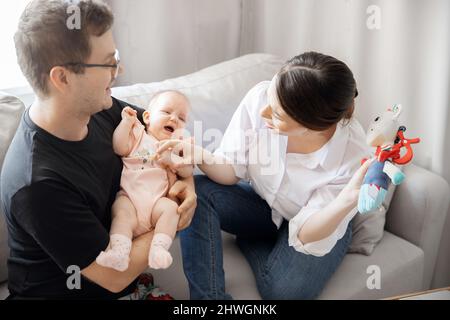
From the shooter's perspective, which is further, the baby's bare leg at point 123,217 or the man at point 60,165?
the baby's bare leg at point 123,217

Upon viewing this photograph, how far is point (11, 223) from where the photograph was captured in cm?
118

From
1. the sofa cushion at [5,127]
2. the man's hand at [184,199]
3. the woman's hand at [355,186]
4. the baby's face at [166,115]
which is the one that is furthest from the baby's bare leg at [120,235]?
the woman's hand at [355,186]

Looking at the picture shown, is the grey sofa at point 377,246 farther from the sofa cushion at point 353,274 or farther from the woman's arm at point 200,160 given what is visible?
the woman's arm at point 200,160

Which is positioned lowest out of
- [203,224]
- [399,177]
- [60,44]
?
[203,224]

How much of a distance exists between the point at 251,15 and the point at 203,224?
4.22ft

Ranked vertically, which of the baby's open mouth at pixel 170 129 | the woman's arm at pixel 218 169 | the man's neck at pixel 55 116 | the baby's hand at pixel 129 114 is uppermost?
the man's neck at pixel 55 116

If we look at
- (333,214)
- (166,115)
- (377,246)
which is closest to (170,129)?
(166,115)

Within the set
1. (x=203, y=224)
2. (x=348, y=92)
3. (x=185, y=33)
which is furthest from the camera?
(x=185, y=33)

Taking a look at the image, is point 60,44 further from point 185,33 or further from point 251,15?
point 251,15

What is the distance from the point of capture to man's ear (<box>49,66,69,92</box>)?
110cm

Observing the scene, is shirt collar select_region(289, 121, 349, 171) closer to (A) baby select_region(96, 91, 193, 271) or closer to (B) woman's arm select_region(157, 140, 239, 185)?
(B) woman's arm select_region(157, 140, 239, 185)

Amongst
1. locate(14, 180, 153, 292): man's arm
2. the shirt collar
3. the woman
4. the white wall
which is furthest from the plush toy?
the white wall

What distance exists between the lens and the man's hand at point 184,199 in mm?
1364

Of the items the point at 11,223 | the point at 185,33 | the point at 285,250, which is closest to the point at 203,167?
the point at 285,250
